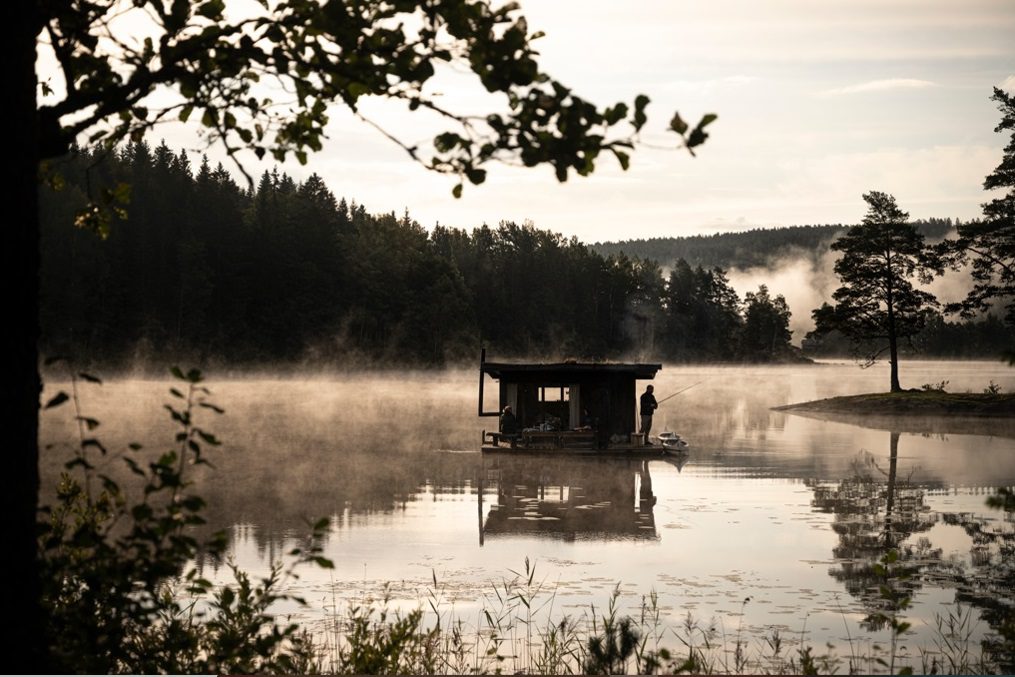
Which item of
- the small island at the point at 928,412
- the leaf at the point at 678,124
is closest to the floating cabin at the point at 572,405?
the small island at the point at 928,412

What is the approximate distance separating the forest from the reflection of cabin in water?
148ft

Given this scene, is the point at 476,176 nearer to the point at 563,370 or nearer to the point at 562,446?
the point at 562,446

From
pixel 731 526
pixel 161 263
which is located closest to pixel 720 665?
pixel 731 526

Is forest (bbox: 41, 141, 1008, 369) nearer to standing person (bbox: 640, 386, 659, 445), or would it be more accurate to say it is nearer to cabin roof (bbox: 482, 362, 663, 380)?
cabin roof (bbox: 482, 362, 663, 380)

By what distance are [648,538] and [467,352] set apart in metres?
92.9

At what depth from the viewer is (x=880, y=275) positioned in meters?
55.9

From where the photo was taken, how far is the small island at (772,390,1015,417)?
4844 cm

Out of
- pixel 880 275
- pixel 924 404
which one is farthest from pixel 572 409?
pixel 880 275

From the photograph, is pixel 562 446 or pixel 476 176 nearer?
pixel 476 176

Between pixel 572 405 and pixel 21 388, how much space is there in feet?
98.7

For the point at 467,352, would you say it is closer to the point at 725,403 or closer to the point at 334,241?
the point at 334,241

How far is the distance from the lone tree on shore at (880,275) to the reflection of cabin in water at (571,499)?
27.6 m

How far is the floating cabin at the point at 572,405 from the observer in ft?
110

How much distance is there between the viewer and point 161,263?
93.2 metres
